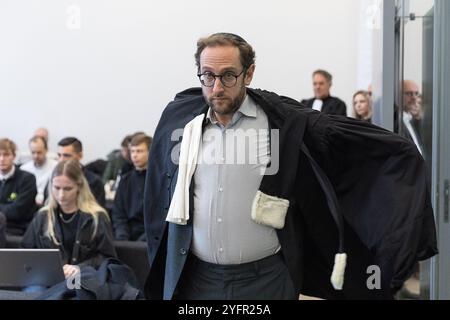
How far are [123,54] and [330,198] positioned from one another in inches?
200

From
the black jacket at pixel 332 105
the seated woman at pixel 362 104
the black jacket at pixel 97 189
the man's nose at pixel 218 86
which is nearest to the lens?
the man's nose at pixel 218 86

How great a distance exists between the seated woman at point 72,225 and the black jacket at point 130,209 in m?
0.56

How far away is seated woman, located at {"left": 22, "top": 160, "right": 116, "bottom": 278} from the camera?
3.09 metres

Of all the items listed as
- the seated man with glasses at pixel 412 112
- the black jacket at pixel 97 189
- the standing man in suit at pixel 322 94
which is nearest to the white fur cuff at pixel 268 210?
the seated man with glasses at pixel 412 112

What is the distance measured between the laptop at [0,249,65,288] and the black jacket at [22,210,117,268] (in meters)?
0.28

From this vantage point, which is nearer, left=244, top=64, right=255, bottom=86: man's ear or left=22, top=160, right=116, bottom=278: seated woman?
left=244, top=64, right=255, bottom=86: man's ear

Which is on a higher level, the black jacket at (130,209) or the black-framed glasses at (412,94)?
the black-framed glasses at (412,94)

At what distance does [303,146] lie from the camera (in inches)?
70.4

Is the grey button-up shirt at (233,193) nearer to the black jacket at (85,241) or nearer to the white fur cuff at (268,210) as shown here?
the white fur cuff at (268,210)

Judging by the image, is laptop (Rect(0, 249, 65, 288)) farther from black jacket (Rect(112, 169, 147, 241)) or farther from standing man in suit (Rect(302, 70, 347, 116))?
standing man in suit (Rect(302, 70, 347, 116))

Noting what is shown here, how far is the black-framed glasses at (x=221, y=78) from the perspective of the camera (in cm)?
171

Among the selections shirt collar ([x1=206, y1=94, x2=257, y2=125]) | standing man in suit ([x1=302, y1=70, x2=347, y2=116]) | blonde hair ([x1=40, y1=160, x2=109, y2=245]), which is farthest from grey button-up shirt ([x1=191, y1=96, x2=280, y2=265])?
standing man in suit ([x1=302, y1=70, x2=347, y2=116])
